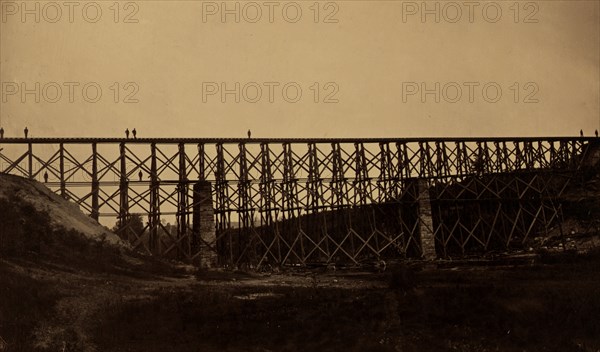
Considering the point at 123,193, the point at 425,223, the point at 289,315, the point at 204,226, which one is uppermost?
the point at 123,193

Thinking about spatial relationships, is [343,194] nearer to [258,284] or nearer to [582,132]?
[258,284]

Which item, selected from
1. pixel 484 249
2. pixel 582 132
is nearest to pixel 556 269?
pixel 484 249

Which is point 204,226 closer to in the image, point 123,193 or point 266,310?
point 123,193

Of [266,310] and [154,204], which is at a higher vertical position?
[154,204]

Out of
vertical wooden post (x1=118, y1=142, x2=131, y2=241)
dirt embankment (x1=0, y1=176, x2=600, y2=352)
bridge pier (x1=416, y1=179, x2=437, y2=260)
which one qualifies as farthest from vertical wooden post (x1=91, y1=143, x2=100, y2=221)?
bridge pier (x1=416, y1=179, x2=437, y2=260)

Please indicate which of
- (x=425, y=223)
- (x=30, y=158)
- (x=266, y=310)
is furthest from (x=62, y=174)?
(x=425, y=223)

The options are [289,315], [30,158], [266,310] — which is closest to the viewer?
[289,315]

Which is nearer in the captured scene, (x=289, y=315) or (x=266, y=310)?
(x=289, y=315)

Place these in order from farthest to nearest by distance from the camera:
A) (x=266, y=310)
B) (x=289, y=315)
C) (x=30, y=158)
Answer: (x=30, y=158)
(x=266, y=310)
(x=289, y=315)

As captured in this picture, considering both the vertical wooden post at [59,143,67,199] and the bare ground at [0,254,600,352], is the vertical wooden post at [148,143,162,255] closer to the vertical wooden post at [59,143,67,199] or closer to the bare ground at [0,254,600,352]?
the vertical wooden post at [59,143,67,199]

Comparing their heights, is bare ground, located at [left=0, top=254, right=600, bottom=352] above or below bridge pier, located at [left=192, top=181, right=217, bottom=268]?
below

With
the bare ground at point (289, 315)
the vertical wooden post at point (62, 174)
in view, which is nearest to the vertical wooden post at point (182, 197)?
the vertical wooden post at point (62, 174)

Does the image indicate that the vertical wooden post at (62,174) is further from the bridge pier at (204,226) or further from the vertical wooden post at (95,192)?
the bridge pier at (204,226)
